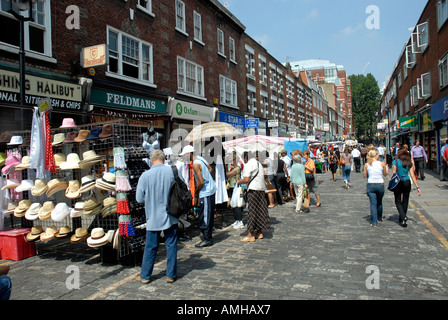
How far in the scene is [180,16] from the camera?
1694 centimetres

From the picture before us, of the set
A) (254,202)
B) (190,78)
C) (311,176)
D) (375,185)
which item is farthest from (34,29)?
(375,185)

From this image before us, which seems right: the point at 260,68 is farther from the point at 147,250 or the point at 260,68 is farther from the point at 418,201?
the point at 147,250

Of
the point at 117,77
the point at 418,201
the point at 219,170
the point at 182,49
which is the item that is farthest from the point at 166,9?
the point at 418,201

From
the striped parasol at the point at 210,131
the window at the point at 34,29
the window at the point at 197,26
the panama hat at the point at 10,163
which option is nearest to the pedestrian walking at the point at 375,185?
the striped parasol at the point at 210,131

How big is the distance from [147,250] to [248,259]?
1790mm

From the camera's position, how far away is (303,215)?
9.09 m

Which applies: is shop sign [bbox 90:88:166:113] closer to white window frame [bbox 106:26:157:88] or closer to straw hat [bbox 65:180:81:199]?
white window frame [bbox 106:26:157:88]

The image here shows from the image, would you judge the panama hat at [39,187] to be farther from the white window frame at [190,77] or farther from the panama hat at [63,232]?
the white window frame at [190,77]

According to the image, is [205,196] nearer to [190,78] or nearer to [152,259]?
[152,259]

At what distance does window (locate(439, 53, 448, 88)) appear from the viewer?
16.4 m

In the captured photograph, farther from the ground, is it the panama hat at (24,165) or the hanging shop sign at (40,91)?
the hanging shop sign at (40,91)

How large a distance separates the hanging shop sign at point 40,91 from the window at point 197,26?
9.96 m

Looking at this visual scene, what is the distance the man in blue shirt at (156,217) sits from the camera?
4465mm

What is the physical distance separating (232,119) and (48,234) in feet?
58.0
